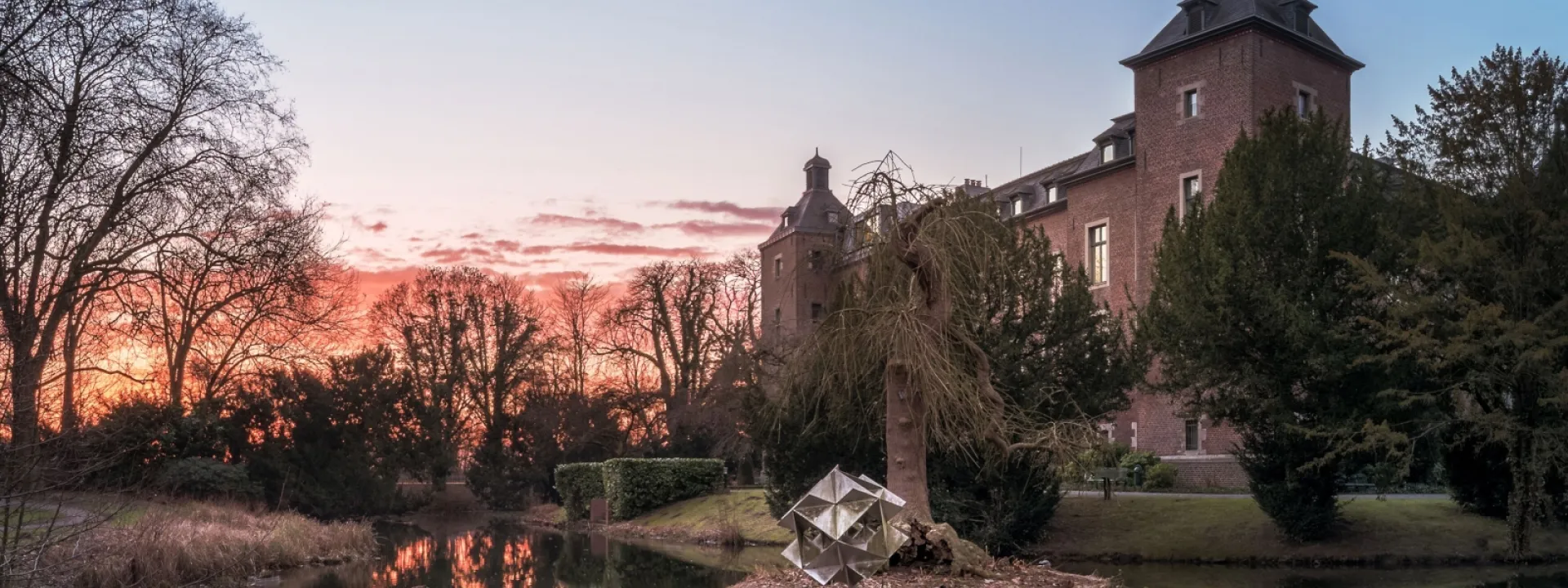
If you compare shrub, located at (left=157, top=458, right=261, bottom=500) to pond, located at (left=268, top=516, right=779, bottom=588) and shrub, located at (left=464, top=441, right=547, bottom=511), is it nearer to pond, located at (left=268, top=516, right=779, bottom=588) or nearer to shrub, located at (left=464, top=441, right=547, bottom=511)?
pond, located at (left=268, top=516, right=779, bottom=588)

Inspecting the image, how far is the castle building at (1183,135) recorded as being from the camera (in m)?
30.9

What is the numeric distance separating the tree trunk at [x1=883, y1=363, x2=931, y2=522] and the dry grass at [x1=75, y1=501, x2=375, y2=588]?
8162 millimetres

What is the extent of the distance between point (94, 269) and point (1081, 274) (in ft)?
51.9

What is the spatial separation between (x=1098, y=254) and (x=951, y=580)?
26958 mm

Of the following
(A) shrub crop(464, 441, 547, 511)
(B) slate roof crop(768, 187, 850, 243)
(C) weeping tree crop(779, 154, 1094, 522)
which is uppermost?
(B) slate roof crop(768, 187, 850, 243)

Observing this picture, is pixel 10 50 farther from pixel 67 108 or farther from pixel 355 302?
pixel 355 302

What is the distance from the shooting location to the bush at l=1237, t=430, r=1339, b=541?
20.2m

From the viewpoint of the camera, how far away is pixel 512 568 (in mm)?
21609

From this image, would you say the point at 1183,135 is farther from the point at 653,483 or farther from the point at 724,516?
the point at 653,483

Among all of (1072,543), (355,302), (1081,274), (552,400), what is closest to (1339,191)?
(1081,274)

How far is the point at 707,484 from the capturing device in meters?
35.2

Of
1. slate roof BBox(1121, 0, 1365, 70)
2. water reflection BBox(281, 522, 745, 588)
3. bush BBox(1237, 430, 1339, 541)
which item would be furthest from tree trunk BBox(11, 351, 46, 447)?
slate roof BBox(1121, 0, 1365, 70)

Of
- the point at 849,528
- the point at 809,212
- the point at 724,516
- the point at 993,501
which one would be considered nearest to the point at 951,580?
the point at 849,528

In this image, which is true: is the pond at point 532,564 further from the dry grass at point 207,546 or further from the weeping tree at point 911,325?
the weeping tree at point 911,325
